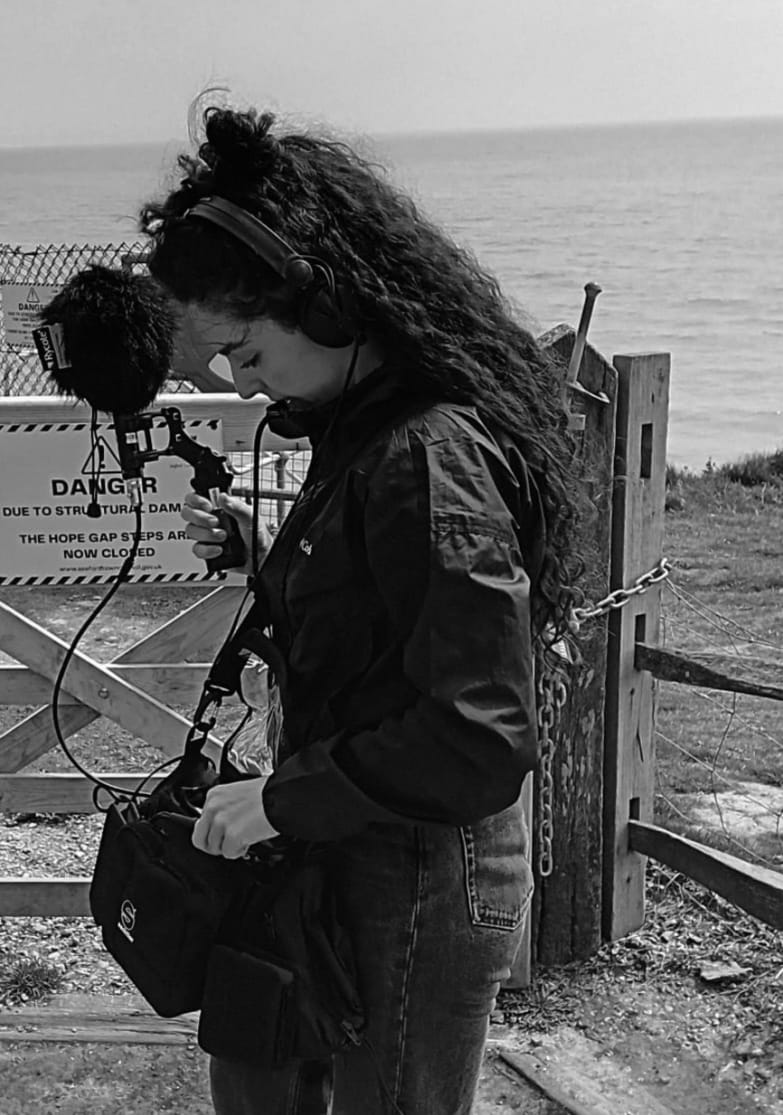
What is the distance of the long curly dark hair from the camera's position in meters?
1.75

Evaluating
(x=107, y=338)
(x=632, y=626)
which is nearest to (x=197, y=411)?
(x=107, y=338)

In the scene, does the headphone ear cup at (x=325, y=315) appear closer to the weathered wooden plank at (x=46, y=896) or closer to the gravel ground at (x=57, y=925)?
the weathered wooden plank at (x=46, y=896)

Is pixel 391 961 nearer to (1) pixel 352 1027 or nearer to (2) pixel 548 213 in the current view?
(1) pixel 352 1027

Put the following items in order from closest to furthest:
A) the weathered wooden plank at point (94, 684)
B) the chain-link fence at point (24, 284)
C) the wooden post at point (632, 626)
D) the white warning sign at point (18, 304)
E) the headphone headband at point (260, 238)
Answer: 1. the headphone headband at point (260, 238)
2. the wooden post at point (632, 626)
3. the weathered wooden plank at point (94, 684)
4. the white warning sign at point (18, 304)
5. the chain-link fence at point (24, 284)

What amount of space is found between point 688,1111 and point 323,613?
201 centimetres

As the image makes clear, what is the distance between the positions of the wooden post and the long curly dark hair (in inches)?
58.7

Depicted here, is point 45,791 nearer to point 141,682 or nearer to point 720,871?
point 141,682

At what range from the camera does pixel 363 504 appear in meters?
1.67

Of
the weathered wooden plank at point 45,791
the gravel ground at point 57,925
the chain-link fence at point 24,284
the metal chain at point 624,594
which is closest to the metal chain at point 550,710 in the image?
the metal chain at point 624,594

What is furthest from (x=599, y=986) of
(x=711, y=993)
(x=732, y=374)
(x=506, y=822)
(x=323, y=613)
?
(x=732, y=374)

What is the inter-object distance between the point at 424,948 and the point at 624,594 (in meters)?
1.74

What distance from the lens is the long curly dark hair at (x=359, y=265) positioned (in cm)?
175

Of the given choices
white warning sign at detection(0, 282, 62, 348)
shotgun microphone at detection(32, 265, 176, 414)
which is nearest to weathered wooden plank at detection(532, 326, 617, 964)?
shotgun microphone at detection(32, 265, 176, 414)

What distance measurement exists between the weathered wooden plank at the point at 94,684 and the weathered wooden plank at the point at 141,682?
7 cm
